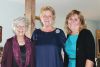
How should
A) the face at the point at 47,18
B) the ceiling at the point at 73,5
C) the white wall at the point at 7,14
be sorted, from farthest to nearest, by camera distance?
the ceiling at the point at 73,5 → the white wall at the point at 7,14 → the face at the point at 47,18

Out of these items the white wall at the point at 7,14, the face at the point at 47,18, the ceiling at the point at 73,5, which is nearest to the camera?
the face at the point at 47,18

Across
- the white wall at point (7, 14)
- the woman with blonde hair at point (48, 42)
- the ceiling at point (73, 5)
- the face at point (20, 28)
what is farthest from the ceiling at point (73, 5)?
the face at point (20, 28)

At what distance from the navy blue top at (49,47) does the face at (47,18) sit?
0.09m

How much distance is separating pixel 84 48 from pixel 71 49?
5.4 inches

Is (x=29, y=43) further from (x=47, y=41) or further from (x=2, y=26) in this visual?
(x=2, y=26)

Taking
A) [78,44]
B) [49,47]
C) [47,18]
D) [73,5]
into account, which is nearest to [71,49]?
[78,44]

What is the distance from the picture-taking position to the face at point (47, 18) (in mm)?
2467

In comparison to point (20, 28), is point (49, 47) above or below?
below

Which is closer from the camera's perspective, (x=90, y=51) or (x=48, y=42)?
(x=90, y=51)

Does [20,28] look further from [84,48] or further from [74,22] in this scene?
[84,48]

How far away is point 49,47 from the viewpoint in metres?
2.46

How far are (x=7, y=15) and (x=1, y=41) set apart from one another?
0.67 m

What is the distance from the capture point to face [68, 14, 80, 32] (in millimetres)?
2404

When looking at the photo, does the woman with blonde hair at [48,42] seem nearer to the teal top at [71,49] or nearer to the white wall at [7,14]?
the teal top at [71,49]
